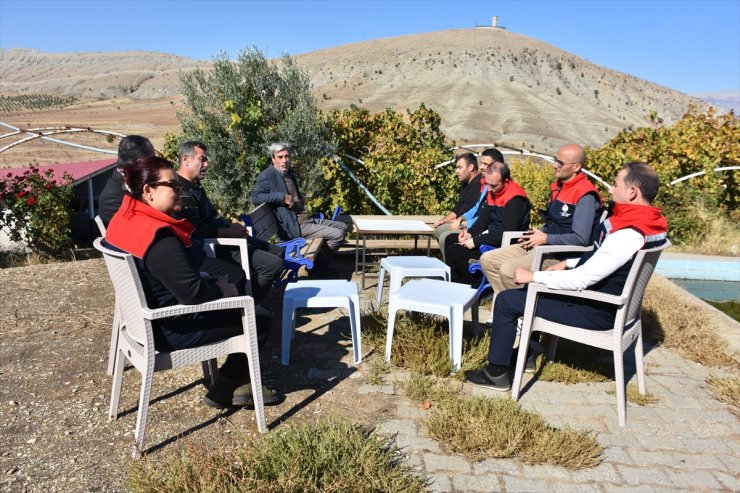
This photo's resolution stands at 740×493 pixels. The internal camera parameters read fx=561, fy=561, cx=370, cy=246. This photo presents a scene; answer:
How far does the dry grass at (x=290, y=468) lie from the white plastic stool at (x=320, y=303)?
110 cm

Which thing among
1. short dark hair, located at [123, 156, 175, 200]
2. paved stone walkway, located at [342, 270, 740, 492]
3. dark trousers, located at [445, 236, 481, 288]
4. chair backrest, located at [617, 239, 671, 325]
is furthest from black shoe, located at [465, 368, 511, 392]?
short dark hair, located at [123, 156, 175, 200]

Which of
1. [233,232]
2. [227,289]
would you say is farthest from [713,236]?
[227,289]

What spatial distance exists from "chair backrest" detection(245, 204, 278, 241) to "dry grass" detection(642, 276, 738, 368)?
353 centimetres

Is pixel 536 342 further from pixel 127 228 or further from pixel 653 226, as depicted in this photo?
pixel 127 228

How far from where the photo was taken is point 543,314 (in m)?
3.25

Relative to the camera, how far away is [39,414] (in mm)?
3146

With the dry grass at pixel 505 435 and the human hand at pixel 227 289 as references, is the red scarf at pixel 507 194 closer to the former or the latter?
the dry grass at pixel 505 435

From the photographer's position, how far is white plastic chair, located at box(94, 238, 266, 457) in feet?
8.55

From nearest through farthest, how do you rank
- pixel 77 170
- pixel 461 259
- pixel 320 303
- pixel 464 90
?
pixel 320 303 → pixel 461 259 → pixel 77 170 → pixel 464 90

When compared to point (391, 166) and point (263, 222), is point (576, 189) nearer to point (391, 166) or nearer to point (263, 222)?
point (263, 222)

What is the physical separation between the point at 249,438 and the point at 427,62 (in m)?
94.7

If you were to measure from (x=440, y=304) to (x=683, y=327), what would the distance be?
2.27 metres

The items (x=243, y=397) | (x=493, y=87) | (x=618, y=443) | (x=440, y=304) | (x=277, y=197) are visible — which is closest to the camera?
(x=618, y=443)

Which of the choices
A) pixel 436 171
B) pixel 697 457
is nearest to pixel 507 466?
pixel 697 457
